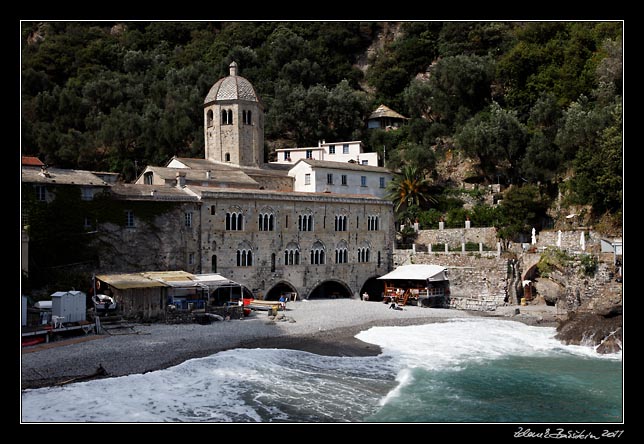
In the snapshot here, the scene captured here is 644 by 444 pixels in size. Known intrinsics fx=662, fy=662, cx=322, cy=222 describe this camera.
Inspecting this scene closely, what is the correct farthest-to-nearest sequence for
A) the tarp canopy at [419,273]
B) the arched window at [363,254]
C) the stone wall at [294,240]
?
the arched window at [363,254], the tarp canopy at [419,273], the stone wall at [294,240]

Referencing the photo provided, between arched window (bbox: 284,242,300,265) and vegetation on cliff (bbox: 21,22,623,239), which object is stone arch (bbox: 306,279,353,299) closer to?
arched window (bbox: 284,242,300,265)

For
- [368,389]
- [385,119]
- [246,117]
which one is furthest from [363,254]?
[385,119]

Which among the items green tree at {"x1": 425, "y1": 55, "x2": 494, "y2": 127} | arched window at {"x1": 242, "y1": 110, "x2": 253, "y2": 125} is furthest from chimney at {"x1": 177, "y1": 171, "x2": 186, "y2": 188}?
green tree at {"x1": 425, "y1": 55, "x2": 494, "y2": 127}

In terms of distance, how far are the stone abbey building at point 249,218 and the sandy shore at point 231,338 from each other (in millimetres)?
3209

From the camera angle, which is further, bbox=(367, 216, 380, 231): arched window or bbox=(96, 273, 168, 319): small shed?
bbox=(367, 216, 380, 231): arched window

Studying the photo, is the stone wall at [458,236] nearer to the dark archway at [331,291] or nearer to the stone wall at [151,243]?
the dark archway at [331,291]

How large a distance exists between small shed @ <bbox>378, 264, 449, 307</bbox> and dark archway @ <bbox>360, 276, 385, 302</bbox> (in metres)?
2.24

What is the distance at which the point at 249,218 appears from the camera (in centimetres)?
3831

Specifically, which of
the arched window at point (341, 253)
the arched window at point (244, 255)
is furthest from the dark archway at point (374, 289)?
the arched window at point (244, 255)

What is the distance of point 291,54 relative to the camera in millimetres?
71562

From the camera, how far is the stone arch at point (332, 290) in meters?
43.2

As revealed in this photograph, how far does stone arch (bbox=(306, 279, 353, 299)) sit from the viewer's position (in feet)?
142

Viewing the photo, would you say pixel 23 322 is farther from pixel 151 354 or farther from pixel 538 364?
pixel 538 364

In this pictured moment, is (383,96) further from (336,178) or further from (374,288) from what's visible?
(374,288)
